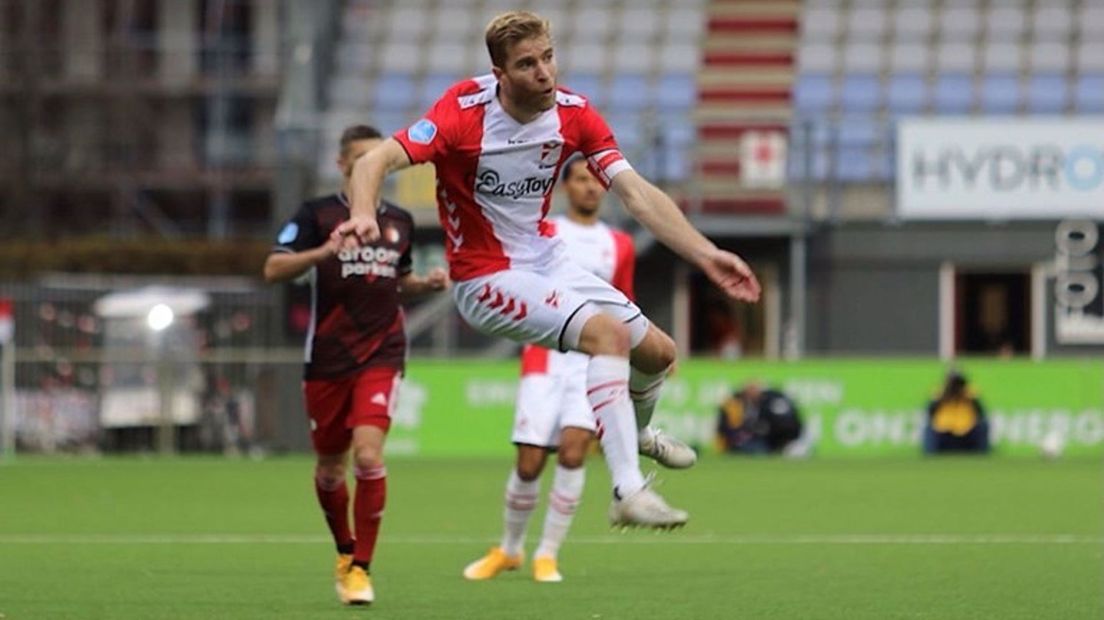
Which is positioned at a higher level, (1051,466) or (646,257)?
(646,257)

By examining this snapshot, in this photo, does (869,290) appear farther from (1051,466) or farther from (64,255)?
(64,255)

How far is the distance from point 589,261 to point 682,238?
3.99 m

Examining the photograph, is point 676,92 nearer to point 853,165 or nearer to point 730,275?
point 853,165

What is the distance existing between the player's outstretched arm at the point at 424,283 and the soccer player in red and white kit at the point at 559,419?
3.16 feet

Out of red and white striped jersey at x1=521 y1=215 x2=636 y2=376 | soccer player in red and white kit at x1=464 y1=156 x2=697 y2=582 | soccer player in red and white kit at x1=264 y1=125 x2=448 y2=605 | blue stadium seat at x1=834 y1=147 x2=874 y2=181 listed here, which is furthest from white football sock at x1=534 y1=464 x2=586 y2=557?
blue stadium seat at x1=834 y1=147 x2=874 y2=181

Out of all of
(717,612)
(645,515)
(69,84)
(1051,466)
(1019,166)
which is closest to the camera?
(645,515)

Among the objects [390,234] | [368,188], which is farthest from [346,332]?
[368,188]

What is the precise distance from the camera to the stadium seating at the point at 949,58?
110 ft

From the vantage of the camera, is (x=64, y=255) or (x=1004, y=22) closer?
(x=1004, y=22)

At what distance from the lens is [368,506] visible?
11047mm

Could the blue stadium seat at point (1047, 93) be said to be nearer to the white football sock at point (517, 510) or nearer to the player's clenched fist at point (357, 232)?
the white football sock at point (517, 510)

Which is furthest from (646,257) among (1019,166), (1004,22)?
(1004,22)

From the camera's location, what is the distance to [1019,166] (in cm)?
2920

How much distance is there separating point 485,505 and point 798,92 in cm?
1670
